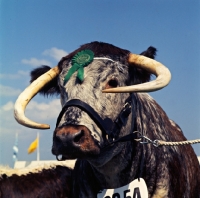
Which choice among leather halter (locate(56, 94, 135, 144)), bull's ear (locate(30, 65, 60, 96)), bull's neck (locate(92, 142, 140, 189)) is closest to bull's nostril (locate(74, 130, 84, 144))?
leather halter (locate(56, 94, 135, 144))

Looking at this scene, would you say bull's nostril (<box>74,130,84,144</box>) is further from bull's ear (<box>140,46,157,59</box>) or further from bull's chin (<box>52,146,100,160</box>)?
bull's ear (<box>140,46,157,59</box>)

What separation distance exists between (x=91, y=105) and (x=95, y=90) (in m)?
0.18

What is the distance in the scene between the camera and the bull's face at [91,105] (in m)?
4.07

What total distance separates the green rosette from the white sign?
127 cm

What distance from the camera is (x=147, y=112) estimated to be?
5293 mm

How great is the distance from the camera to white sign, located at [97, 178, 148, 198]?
4.80 metres

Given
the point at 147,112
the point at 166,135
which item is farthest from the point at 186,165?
the point at 147,112

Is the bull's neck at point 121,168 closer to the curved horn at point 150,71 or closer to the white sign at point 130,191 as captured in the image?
the white sign at point 130,191

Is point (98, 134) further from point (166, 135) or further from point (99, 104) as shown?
point (166, 135)

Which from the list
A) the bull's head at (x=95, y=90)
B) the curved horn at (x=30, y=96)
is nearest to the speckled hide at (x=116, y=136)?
the bull's head at (x=95, y=90)

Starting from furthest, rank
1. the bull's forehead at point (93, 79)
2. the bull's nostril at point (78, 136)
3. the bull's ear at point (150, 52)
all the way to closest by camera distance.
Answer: the bull's ear at point (150, 52) → the bull's forehead at point (93, 79) → the bull's nostril at point (78, 136)

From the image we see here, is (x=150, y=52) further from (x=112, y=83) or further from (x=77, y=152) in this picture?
(x=77, y=152)

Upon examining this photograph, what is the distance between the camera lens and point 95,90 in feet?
14.5

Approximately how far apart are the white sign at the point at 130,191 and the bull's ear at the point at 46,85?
49.7 inches
